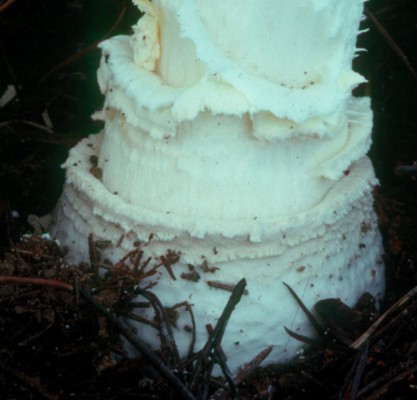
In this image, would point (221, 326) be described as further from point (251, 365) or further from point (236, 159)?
point (236, 159)

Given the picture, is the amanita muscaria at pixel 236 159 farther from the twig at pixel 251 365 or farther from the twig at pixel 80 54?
the twig at pixel 80 54

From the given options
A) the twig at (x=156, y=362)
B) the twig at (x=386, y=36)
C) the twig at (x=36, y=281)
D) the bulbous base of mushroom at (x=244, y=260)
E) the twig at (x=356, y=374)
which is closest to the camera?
the twig at (x=156, y=362)

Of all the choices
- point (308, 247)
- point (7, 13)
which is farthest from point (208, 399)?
point (7, 13)

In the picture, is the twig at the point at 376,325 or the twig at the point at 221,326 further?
the twig at the point at 376,325

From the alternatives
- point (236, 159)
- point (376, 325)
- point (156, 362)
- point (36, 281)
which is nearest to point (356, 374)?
point (376, 325)

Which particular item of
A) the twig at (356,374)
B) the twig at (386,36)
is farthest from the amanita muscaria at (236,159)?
the twig at (386,36)

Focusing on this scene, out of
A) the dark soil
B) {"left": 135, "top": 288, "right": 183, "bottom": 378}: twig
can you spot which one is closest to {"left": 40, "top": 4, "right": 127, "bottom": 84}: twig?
the dark soil

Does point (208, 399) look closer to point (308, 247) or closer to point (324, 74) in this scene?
point (308, 247)

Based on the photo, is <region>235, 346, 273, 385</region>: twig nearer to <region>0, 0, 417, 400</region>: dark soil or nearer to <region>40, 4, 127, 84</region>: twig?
<region>0, 0, 417, 400</region>: dark soil

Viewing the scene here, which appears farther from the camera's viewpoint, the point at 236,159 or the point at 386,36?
the point at 386,36
